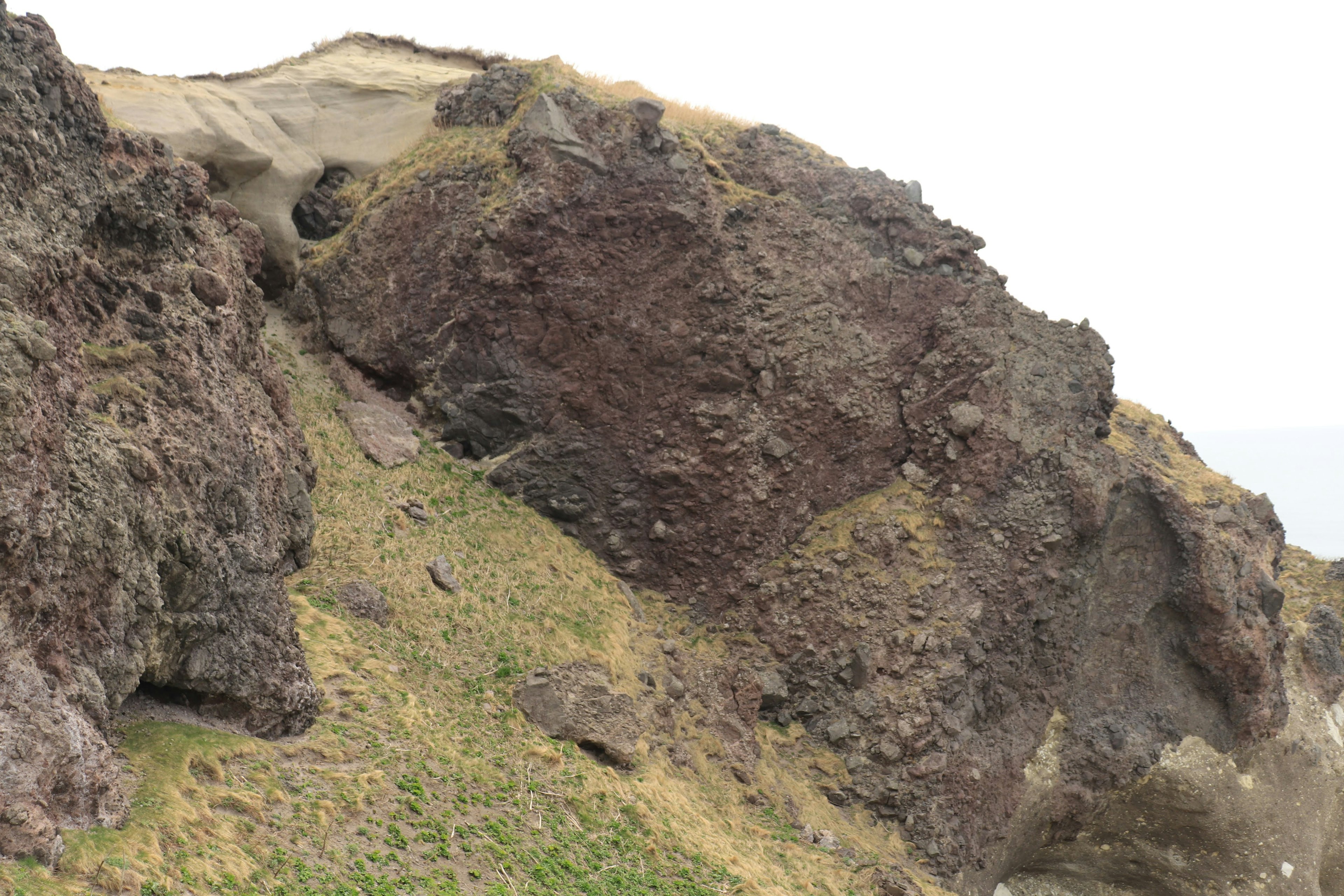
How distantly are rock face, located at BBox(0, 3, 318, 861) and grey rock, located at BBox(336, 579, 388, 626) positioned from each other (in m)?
1.85

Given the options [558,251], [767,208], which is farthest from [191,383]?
[767,208]

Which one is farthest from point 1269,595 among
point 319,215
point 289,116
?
point 289,116

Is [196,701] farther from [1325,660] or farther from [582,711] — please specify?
[1325,660]

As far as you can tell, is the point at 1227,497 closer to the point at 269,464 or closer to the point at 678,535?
the point at 678,535

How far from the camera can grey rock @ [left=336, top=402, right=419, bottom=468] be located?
23.1 metres

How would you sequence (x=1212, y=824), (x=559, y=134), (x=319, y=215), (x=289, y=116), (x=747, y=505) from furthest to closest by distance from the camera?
(x=289, y=116) < (x=319, y=215) < (x=559, y=134) < (x=747, y=505) < (x=1212, y=824)

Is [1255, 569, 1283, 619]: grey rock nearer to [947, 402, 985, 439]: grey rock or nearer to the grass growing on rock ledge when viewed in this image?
[947, 402, 985, 439]: grey rock

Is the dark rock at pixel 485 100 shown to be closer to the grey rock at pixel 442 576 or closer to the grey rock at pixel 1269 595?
the grey rock at pixel 442 576

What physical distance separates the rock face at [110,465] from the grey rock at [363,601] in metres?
1.85

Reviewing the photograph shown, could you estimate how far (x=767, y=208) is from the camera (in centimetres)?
2606

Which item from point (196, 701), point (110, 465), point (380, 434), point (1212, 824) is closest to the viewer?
point (110, 465)

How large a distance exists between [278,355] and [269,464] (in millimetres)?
9614

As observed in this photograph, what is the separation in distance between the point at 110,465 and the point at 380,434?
12.7 metres

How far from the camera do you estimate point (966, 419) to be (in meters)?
24.7
